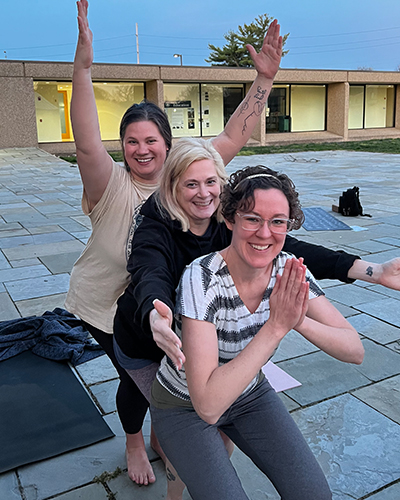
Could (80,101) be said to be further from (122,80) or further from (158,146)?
(122,80)

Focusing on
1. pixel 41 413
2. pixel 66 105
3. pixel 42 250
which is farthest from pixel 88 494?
pixel 66 105

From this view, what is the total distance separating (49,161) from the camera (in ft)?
60.5

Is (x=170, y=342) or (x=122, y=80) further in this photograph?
(x=122, y=80)

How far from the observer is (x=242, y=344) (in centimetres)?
182

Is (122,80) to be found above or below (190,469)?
above

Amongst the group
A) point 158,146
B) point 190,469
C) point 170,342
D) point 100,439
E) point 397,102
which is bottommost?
point 100,439

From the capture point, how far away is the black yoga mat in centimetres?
267

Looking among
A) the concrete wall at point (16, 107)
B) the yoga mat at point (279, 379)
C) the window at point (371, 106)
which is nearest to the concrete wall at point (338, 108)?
the window at point (371, 106)

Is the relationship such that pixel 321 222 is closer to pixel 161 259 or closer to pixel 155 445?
pixel 155 445

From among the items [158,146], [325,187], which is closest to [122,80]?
[325,187]

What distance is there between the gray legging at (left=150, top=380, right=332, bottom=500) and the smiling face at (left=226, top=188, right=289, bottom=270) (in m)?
0.56

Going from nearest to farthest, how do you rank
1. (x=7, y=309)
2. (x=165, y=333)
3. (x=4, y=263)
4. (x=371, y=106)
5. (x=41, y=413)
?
(x=165, y=333), (x=41, y=413), (x=7, y=309), (x=4, y=263), (x=371, y=106)

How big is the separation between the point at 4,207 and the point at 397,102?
29.1 m

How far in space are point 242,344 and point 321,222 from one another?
21.3 ft
